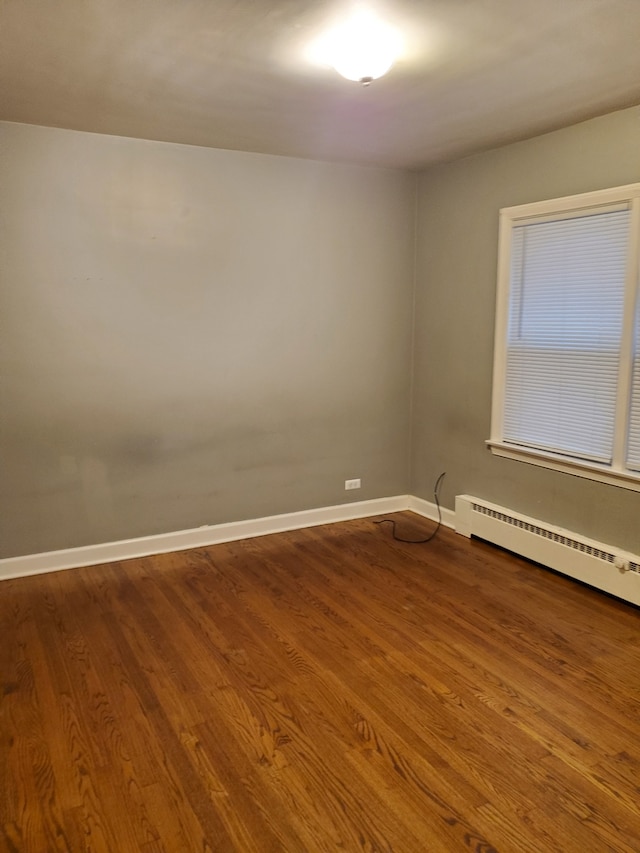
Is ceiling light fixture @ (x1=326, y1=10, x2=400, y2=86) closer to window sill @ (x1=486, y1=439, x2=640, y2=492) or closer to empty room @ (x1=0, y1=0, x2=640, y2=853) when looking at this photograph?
empty room @ (x1=0, y1=0, x2=640, y2=853)

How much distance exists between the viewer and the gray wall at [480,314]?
11.0ft

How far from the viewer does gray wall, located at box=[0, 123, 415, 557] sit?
3.57 m

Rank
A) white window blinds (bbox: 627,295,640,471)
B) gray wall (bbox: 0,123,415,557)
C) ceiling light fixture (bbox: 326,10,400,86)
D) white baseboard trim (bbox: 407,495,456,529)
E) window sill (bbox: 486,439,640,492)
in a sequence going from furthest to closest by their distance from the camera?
white baseboard trim (bbox: 407,495,456,529) < gray wall (bbox: 0,123,415,557) < window sill (bbox: 486,439,640,492) < white window blinds (bbox: 627,295,640,471) < ceiling light fixture (bbox: 326,10,400,86)

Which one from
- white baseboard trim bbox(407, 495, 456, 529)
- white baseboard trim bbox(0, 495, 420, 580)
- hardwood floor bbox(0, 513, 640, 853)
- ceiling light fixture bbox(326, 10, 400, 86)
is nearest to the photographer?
hardwood floor bbox(0, 513, 640, 853)

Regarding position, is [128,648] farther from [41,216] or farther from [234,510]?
[41,216]

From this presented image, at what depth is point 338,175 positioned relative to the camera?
4.35 meters

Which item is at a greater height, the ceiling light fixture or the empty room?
the ceiling light fixture

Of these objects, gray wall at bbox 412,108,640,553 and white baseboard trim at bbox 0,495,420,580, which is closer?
gray wall at bbox 412,108,640,553

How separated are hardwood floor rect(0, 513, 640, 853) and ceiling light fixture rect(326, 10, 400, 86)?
2.52 meters

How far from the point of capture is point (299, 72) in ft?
8.59

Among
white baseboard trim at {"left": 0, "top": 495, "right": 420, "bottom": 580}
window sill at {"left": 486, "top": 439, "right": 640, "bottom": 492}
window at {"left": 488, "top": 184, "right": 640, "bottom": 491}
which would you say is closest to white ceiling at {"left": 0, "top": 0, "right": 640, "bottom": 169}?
window at {"left": 488, "top": 184, "right": 640, "bottom": 491}

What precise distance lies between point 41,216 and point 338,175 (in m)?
A: 2.01

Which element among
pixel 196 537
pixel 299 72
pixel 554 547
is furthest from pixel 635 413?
pixel 196 537

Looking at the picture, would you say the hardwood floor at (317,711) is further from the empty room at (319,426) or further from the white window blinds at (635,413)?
the white window blinds at (635,413)
